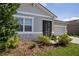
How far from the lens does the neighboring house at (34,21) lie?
534 inches

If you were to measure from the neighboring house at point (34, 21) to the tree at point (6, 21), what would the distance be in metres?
3.35

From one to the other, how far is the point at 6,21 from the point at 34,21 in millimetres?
5538

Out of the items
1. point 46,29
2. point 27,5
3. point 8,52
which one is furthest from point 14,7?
point 46,29

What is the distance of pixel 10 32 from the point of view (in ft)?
30.7

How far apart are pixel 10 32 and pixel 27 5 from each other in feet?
17.6

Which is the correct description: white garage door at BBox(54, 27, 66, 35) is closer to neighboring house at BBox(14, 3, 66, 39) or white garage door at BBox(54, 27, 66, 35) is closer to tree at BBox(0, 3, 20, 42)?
neighboring house at BBox(14, 3, 66, 39)

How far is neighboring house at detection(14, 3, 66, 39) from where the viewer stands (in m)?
13.6

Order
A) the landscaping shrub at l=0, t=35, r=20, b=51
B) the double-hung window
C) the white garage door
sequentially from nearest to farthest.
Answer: the landscaping shrub at l=0, t=35, r=20, b=51 → the double-hung window → the white garage door

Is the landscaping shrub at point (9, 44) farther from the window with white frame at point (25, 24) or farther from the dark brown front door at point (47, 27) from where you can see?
the dark brown front door at point (47, 27)

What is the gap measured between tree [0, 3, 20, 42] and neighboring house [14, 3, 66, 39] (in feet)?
11.0

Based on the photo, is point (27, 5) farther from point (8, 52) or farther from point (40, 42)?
point (8, 52)

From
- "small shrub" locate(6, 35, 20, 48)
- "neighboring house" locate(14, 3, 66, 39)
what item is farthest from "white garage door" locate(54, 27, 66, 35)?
"small shrub" locate(6, 35, 20, 48)

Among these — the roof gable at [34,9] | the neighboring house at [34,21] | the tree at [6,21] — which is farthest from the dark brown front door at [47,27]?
the tree at [6,21]

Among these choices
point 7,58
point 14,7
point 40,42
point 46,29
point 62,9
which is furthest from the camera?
point 46,29
